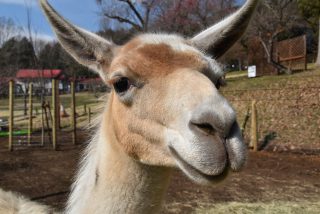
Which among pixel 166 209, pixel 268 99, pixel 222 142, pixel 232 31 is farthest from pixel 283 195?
pixel 268 99

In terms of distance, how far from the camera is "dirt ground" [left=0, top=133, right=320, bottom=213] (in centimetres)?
812

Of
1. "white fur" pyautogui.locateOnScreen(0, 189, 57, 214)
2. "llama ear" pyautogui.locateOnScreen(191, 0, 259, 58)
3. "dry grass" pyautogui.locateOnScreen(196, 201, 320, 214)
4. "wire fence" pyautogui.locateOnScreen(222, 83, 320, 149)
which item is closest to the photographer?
"llama ear" pyautogui.locateOnScreen(191, 0, 259, 58)

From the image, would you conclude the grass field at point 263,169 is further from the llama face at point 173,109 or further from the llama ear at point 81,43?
the llama face at point 173,109

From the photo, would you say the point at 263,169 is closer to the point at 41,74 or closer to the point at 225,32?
the point at 225,32

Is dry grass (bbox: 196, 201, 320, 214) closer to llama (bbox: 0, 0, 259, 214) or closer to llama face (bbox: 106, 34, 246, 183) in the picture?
llama (bbox: 0, 0, 259, 214)

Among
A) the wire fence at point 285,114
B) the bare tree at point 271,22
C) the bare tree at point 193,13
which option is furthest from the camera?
the bare tree at point 193,13

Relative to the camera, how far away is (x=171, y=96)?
247 cm

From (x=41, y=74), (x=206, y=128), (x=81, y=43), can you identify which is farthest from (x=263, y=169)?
(x=41, y=74)

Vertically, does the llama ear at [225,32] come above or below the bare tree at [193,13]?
below

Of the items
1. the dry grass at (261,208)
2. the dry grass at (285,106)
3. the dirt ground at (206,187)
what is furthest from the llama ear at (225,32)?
the dry grass at (285,106)

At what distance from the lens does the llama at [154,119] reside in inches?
85.0

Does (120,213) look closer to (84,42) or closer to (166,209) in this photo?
(84,42)

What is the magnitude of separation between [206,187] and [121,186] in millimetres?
6344

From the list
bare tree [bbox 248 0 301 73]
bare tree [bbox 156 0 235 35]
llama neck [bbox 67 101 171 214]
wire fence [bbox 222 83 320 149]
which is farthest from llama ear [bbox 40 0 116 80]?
bare tree [bbox 156 0 235 35]
